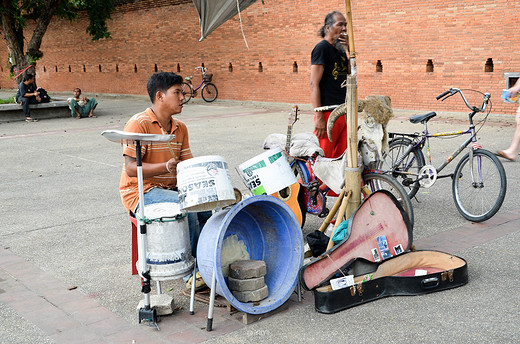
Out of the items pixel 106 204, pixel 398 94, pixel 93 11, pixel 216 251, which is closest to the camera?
pixel 216 251

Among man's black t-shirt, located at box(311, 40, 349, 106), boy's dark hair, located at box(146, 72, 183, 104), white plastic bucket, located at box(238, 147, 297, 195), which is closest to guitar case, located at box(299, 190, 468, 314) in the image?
white plastic bucket, located at box(238, 147, 297, 195)

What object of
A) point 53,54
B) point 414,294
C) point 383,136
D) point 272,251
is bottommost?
point 414,294

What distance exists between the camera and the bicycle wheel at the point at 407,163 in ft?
20.7

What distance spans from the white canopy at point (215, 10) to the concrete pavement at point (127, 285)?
213cm

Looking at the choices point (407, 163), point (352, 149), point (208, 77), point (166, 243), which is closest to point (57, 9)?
point (208, 77)

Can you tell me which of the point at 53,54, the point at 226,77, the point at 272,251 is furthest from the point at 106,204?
the point at 53,54

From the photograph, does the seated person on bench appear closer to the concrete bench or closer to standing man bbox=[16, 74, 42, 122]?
the concrete bench

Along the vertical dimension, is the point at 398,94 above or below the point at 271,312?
above

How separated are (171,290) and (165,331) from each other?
29.5 inches

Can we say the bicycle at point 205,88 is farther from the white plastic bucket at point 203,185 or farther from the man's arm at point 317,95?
the white plastic bucket at point 203,185

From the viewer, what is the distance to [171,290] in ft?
14.6

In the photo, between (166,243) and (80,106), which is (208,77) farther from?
(166,243)

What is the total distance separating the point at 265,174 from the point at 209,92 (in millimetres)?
19024

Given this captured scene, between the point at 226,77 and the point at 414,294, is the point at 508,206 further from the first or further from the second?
the point at 226,77
